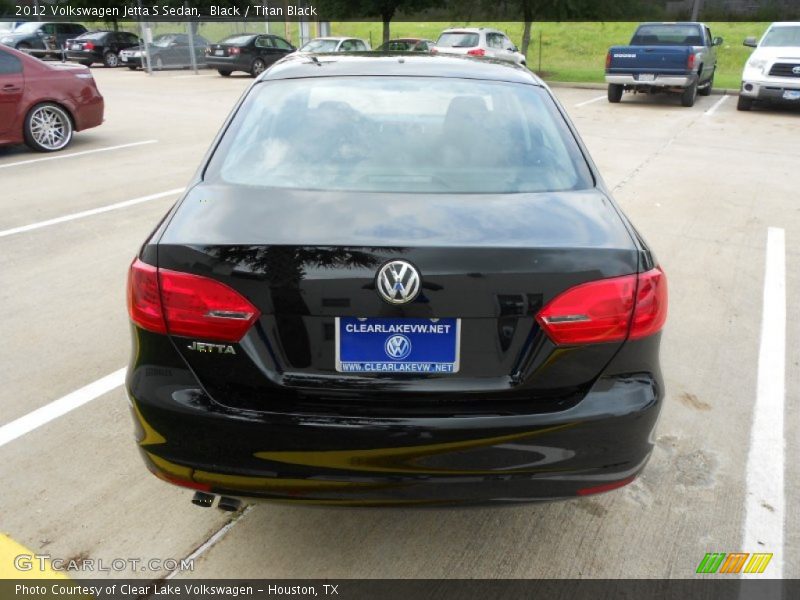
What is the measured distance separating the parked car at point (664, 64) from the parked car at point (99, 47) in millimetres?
21108

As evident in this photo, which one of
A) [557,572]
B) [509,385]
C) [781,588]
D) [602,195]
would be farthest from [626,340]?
[781,588]

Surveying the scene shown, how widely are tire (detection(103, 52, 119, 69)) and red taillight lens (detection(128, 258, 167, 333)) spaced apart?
3052 centimetres

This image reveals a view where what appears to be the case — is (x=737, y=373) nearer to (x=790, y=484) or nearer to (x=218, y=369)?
(x=790, y=484)

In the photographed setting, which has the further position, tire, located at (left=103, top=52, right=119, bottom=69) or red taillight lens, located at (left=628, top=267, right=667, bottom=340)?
tire, located at (left=103, top=52, right=119, bottom=69)

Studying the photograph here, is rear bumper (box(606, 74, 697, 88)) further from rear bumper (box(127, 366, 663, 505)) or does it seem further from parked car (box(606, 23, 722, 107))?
rear bumper (box(127, 366, 663, 505))

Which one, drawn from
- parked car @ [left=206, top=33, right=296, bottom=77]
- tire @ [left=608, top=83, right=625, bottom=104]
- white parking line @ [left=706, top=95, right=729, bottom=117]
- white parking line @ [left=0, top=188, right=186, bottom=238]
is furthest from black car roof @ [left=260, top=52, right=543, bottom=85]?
parked car @ [left=206, top=33, right=296, bottom=77]

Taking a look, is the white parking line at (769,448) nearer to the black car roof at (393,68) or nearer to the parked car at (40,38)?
the black car roof at (393,68)

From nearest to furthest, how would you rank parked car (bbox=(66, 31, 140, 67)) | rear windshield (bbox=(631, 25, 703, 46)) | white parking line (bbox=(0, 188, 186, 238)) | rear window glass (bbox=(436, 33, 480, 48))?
white parking line (bbox=(0, 188, 186, 238))
rear windshield (bbox=(631, 25, 703, 46))
rear window glass (bbox=(436, 33, 480, 48))
parked car (bbox=(66, 31, 140, 67))

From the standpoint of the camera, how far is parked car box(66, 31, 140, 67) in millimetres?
28703

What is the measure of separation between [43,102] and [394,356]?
9715mm

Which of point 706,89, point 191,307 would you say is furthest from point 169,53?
point 191,307

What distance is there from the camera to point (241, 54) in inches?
981

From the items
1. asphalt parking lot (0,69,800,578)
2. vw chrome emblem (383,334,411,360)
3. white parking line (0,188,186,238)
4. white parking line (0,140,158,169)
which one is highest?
vw chrome emblem (383,334,411,360)

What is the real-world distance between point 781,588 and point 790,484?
0.70 meters
